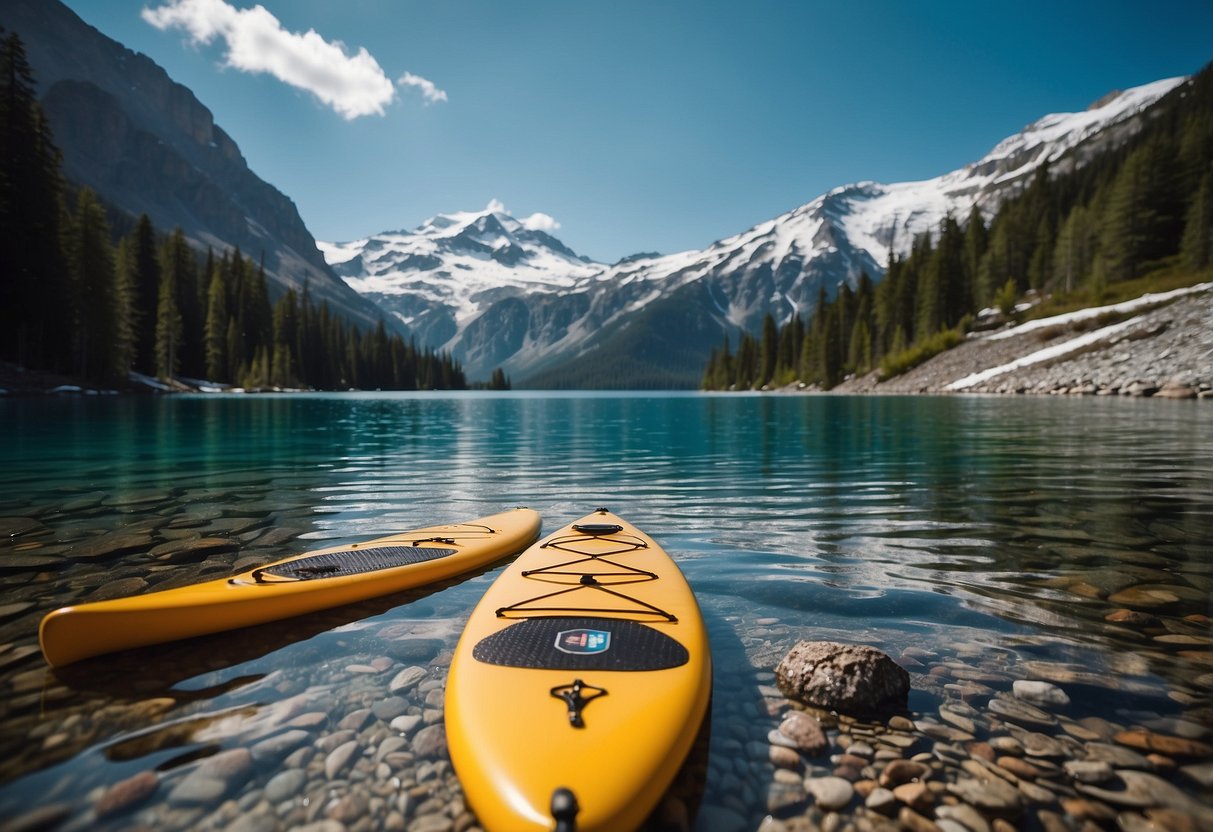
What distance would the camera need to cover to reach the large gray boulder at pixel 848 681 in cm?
420

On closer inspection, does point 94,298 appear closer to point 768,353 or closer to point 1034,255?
point 768,353

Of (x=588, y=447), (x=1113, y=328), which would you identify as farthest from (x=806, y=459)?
(x=1113, y=328)

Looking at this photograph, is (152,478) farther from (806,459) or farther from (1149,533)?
(1149,533)

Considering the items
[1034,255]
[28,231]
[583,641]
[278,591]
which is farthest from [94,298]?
[1034,255]

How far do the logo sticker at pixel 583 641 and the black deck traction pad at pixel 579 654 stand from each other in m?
0.02

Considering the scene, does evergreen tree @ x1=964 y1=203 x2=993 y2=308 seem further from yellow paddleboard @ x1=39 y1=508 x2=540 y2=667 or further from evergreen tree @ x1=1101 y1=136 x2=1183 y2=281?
yellow paddleboard @ x1=39 y1=508 x2=540 y2=667

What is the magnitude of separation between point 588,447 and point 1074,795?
2093 cm

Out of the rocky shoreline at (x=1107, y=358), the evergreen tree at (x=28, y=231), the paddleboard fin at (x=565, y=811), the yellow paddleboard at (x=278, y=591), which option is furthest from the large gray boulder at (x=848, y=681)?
the evergreen tree at (x=28, y=231)

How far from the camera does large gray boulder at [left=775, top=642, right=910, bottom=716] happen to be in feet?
13.8

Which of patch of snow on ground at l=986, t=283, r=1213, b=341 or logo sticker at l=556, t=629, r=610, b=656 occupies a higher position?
patch of snow on ground at l=986, t=283, r=1213, b=341

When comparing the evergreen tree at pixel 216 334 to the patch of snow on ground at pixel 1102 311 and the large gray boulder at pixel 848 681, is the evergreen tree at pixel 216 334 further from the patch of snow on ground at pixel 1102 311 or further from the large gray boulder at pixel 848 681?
the patch of snow on ground at pixel 1102 311

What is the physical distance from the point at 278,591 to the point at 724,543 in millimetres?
6001

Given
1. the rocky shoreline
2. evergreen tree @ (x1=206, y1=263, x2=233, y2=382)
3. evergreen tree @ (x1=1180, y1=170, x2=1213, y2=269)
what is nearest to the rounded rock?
the rocky shoreline

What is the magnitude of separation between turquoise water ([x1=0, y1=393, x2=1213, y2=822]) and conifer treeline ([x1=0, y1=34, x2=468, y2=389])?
135ft
